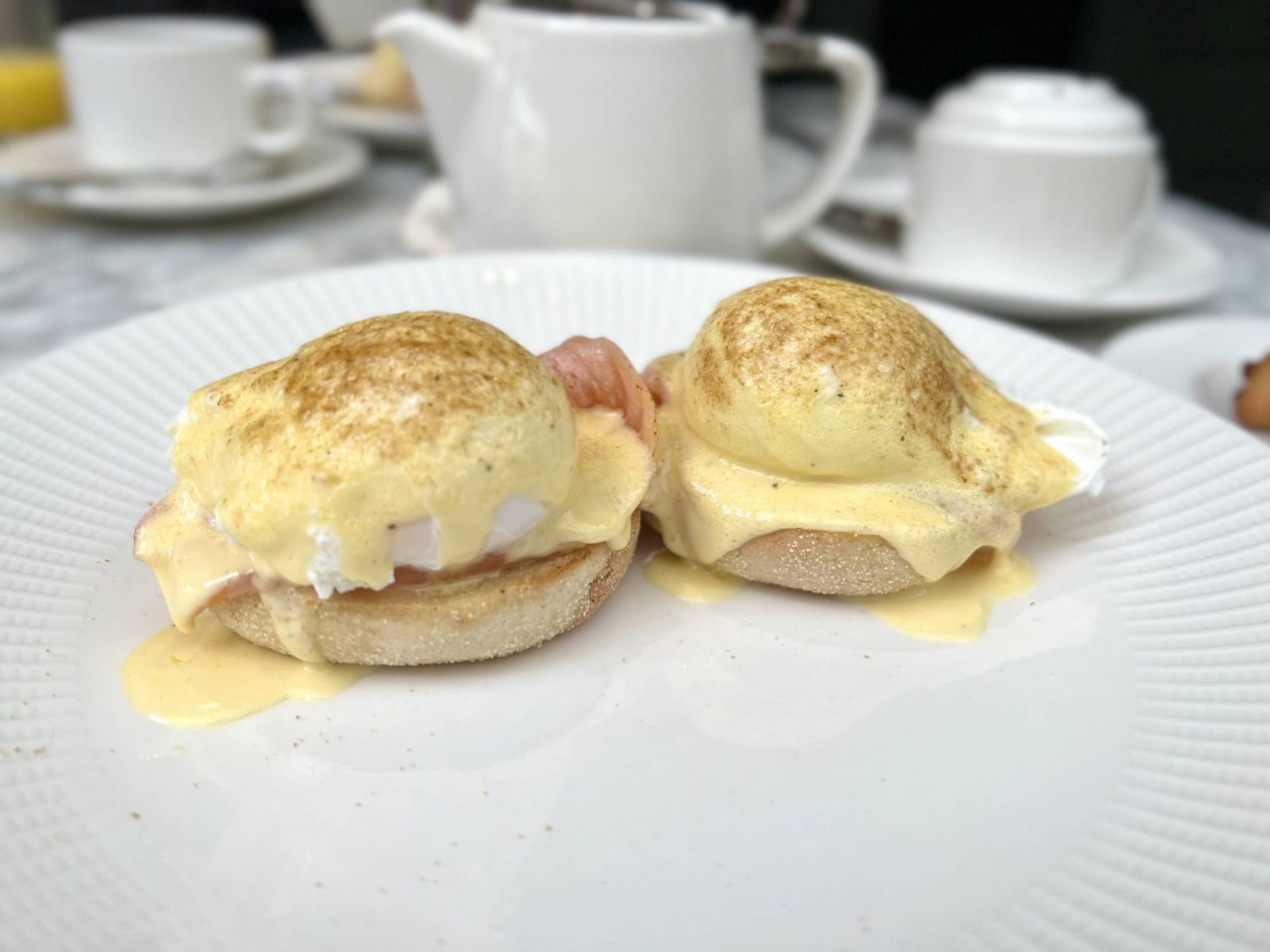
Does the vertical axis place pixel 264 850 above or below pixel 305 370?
below

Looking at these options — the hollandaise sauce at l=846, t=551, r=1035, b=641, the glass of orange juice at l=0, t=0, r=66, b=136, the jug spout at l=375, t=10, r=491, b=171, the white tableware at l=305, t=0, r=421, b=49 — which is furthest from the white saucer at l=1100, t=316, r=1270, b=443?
the glass of orange juice at l=0, t=0, r=66, b=136

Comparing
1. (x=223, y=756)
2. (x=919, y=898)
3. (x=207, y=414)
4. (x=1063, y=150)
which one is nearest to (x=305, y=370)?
(x=207, y=414)

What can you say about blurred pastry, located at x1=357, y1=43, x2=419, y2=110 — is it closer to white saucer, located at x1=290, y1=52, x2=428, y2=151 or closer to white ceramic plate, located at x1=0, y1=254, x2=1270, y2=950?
white saucer, located at x1=290, y1=52, x2=428, y2=151

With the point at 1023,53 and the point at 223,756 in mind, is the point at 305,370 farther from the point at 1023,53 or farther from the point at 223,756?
the point at 1023,53

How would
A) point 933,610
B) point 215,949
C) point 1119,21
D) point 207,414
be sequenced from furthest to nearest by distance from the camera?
point 1119,21, point 933,610, point 207,414, point 215,949

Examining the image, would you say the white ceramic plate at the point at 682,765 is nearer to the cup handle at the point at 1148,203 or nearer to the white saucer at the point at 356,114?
the cup handle at the point at 1148,203

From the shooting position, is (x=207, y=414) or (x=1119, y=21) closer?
(x=207, y=414)
